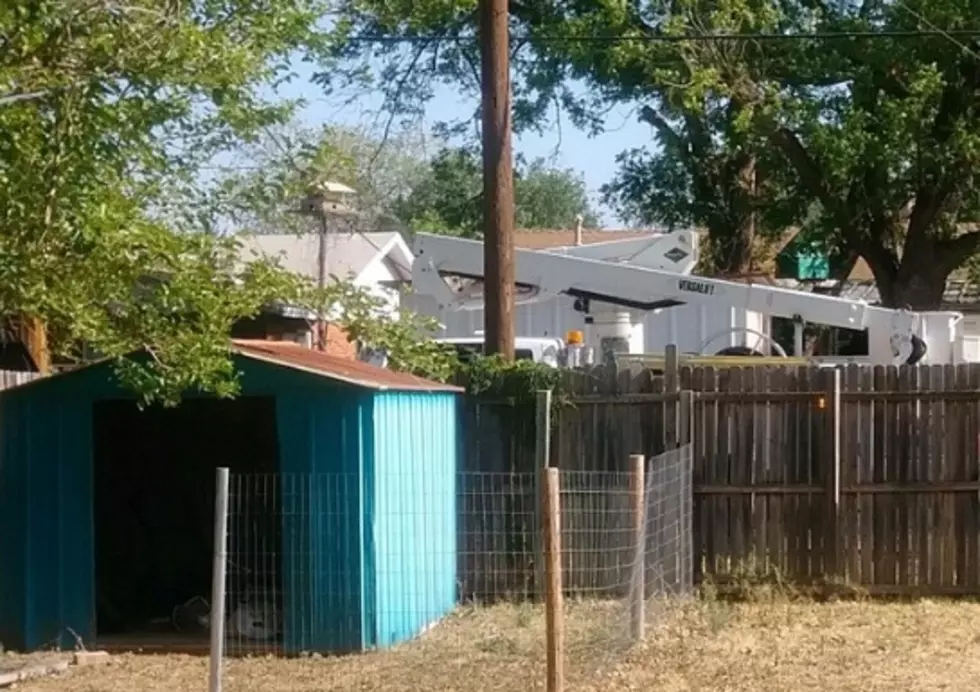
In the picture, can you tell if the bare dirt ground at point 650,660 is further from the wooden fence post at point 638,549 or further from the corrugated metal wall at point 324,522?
the corrugated metal wall at point 324,522

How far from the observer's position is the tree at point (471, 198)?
1215 inches

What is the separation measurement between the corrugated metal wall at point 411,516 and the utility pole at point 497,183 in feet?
4.91

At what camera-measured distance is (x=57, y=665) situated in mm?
11516

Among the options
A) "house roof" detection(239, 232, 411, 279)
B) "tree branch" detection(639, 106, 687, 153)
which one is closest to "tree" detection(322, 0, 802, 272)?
"tree branch" detection(639, 106, 687, 153)

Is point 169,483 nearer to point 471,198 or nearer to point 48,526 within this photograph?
point 48,526

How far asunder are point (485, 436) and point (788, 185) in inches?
517

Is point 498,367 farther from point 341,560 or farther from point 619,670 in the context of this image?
point 619,670

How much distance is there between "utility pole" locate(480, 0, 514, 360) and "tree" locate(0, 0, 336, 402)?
3929 millimetres

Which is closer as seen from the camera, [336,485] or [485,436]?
[336,485]

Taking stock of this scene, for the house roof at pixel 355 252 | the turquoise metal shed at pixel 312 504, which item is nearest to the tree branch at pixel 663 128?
the house roof at pixel 355 252

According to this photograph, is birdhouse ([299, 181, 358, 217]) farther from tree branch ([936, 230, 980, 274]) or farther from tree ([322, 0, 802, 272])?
tree branch ([936, 230, 980, 274])

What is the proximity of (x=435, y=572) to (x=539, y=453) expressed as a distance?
4.54 ft

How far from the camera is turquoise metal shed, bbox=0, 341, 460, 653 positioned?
11812mm

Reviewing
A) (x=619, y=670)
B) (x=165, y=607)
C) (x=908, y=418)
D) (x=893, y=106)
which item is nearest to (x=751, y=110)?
(x=893, y=106)
